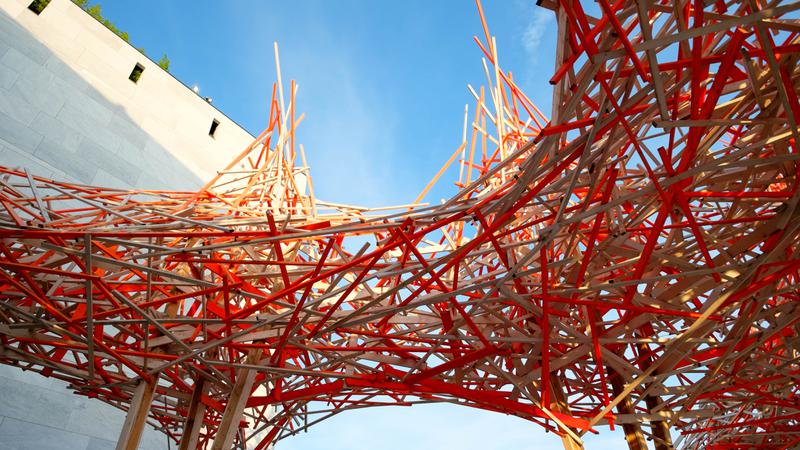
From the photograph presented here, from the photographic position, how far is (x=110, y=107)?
8117 mm

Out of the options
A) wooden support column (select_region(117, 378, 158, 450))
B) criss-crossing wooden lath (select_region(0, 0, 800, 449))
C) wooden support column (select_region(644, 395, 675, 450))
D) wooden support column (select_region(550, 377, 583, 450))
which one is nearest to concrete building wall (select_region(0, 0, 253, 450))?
criss-crossing wooden lath (select_region(0, 0, 800, 449))

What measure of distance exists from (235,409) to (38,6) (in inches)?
292

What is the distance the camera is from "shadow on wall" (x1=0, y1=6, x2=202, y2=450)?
5.63 meters

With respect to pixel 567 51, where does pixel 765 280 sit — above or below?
below

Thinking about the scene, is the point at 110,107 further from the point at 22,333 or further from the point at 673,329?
the point at 673,329

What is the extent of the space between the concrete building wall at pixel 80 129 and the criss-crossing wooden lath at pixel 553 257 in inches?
68.7

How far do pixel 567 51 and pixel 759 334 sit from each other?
2.11m

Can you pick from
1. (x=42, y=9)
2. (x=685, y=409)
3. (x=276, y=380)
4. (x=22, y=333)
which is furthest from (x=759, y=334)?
(x=42, y=9)

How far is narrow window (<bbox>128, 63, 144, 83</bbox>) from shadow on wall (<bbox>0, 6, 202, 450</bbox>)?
788 millimetres

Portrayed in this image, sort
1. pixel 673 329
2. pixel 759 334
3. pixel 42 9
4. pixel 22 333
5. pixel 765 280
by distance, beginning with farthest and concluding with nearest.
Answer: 1. pixel 42 9
2. pixel 673 329
3. pixel 22 333
4. pixel 759 334
5. pixel 765 280

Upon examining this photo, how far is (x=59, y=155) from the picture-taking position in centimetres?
701

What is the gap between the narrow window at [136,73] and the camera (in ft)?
28.8

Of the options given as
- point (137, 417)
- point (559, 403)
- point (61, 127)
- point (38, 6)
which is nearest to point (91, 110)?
point (61, 127)

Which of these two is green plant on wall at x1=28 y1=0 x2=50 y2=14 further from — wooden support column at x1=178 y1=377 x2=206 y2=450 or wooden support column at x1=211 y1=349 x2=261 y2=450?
wooden support column at x1=211 y1=349 x2=261 y2=450
